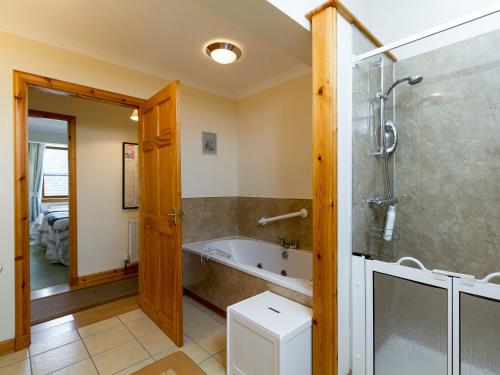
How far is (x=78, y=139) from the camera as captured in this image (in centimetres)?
321

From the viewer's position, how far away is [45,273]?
3545 mm

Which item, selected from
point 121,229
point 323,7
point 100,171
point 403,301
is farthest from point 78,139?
point 403,301

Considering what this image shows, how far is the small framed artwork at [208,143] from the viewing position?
321 centimetres

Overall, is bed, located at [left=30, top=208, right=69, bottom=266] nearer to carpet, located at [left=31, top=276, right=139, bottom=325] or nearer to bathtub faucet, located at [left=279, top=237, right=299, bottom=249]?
carpet, located at [left=31, top=276, right=139, bottom=325]

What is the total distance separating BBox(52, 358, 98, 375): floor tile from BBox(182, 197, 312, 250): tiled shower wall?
141 centimetres

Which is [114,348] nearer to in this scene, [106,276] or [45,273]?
[106,276]

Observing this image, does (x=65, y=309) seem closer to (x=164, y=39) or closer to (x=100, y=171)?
(x=100, y=171)

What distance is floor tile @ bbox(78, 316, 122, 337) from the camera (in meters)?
2.16

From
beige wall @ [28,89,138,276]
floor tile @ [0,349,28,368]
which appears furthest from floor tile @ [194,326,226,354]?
beige wall @ [28,89,138,276]

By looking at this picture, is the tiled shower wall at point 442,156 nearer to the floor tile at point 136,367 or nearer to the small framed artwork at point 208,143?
the floor tile at point 136,367

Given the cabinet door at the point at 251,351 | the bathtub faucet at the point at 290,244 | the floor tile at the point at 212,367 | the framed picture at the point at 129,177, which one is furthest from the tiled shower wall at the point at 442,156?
the framed picture at the point at 129,177

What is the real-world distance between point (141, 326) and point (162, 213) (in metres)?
1.04

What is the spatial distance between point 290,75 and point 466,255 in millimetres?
2286

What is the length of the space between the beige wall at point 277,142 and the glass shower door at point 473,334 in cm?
161
